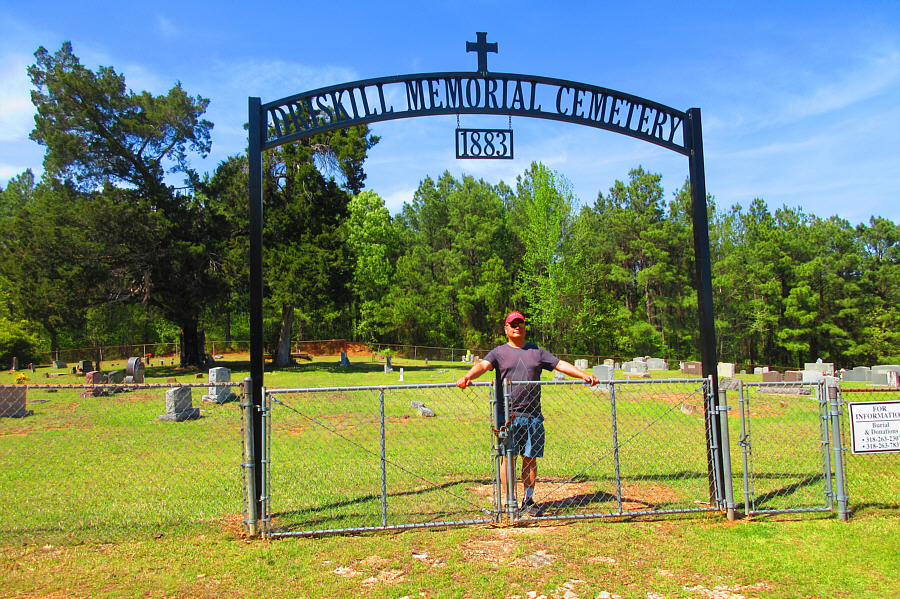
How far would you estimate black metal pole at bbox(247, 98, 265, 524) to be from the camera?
5551 millimetres

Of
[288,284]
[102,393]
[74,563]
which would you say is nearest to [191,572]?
[74,563]

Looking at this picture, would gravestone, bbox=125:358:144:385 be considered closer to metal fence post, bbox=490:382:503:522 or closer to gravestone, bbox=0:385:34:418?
gravestone, bbox=0:385:34:418

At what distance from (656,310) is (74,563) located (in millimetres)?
47984

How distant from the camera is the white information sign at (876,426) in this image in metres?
5.65

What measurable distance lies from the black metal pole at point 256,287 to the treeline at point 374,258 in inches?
1013

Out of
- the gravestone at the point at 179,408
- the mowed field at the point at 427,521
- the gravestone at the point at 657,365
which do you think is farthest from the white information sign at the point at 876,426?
the gravestone at the point at 657,365

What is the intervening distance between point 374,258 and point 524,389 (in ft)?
149

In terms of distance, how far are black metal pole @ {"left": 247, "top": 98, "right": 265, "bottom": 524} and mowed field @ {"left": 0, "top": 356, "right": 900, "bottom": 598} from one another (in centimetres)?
45

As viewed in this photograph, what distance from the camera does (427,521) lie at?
561 cm

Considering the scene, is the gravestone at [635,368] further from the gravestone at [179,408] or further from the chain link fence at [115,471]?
the gravestone at [179,408]

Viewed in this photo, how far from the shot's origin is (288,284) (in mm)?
31406

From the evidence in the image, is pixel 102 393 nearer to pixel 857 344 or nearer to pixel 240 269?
pixel 240 269

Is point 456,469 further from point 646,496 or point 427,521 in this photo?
point 646,496

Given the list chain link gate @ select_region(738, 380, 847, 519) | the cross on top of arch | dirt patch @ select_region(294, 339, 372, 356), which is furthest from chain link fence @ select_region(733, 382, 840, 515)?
dirt patch @ select_region(294, 339, 372, 356)
